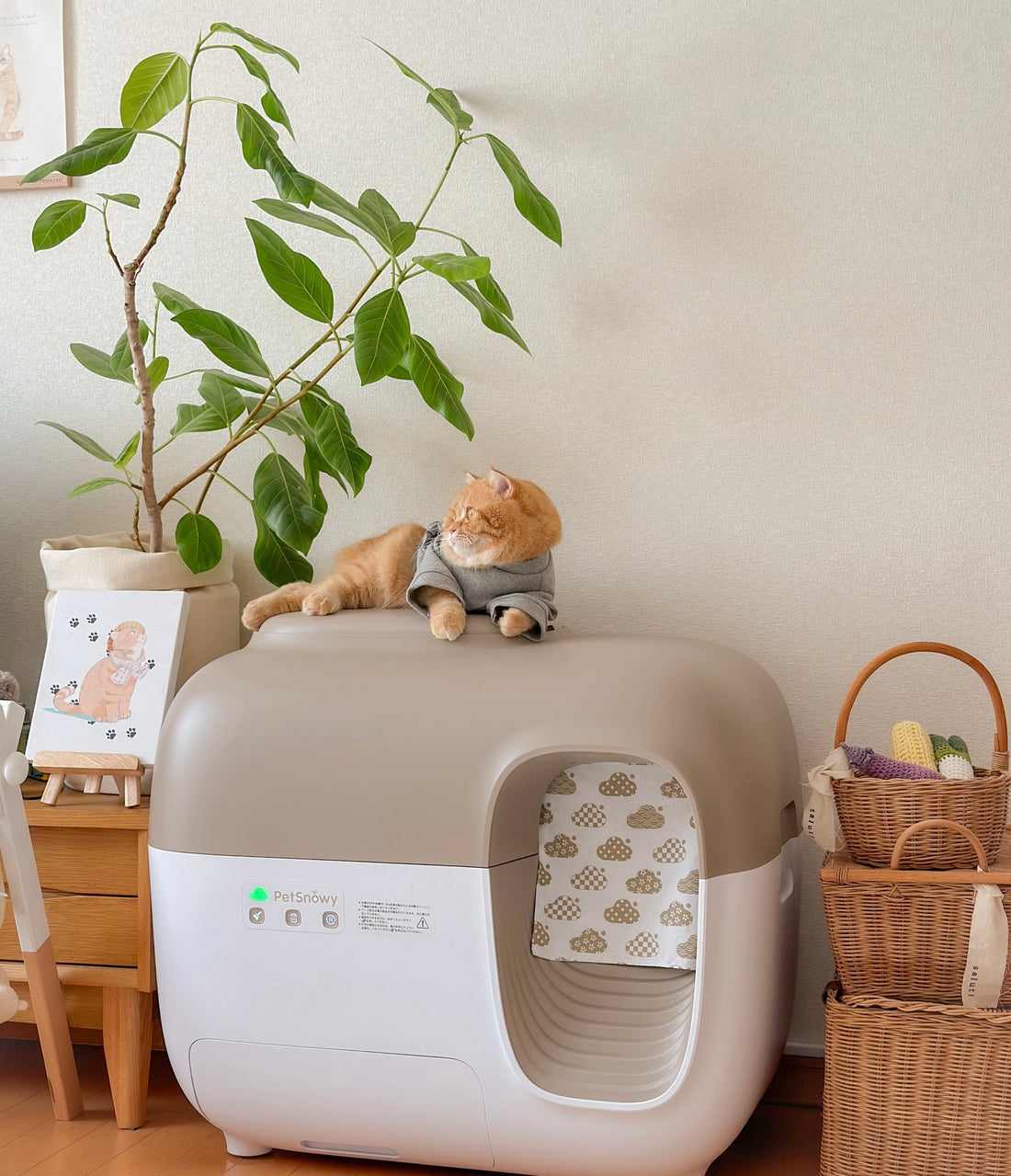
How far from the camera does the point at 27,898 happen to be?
1478 mm

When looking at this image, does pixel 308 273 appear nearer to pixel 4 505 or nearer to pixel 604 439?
pixel 604 439

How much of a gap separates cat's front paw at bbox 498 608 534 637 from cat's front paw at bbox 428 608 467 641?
0.05 meters

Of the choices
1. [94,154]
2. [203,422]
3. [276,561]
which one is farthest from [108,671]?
[94,154]

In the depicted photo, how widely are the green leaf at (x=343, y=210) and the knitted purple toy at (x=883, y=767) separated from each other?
971mm

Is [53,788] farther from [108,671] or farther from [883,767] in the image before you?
[883,767]

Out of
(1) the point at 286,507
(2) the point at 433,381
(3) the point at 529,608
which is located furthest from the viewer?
(1) the point at 286,507

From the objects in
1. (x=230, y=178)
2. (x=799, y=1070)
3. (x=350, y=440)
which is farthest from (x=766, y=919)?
(x=230, y=178)

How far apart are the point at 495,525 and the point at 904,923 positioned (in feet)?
2.38

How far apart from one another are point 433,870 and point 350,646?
322mm

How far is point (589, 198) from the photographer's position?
1.84 meters

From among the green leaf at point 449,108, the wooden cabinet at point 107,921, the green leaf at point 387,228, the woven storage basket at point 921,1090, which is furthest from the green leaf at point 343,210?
the woven storage basket at point 921,1090

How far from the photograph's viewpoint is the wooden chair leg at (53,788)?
1570mm

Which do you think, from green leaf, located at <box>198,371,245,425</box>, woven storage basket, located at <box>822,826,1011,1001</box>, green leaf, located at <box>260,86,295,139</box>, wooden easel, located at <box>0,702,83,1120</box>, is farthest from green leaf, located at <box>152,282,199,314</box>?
woven storage basket, located at <box>822,826,1011,1001</box>

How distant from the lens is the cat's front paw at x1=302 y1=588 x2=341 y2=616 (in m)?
1.53
